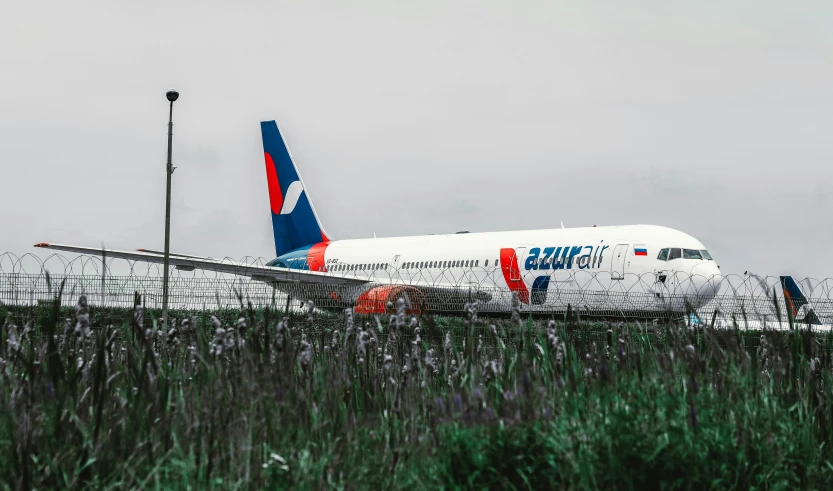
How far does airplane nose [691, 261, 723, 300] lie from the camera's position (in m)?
19.2

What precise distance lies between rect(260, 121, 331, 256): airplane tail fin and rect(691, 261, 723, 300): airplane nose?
1366 cm

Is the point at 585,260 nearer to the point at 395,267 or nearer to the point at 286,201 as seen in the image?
the point at 395,267

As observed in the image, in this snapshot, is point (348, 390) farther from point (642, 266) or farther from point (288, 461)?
point (642, 266)

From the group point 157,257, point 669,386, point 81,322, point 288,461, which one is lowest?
point 288,461

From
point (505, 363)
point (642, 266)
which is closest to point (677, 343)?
point (505, 363)

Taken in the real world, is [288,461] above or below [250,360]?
below

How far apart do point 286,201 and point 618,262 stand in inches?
555

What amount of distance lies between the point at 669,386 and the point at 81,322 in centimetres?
289

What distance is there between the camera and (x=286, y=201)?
31.2 metres

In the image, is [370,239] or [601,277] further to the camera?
[370,239]

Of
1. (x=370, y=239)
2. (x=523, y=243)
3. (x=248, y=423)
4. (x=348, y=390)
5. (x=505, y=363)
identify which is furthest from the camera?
(x=370, y=239)

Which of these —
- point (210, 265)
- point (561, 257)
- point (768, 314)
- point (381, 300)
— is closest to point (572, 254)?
point (561, 257)

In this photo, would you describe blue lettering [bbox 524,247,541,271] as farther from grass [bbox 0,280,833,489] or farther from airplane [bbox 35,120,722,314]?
grass [bbox 0,280,833,489]

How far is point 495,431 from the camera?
12.7ft
